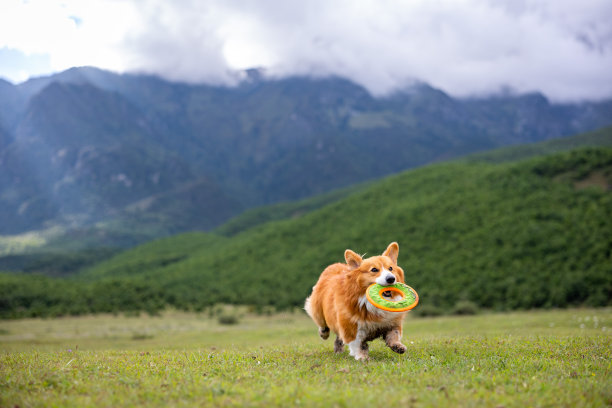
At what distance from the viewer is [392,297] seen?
7836mm

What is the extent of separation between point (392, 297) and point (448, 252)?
4988cm

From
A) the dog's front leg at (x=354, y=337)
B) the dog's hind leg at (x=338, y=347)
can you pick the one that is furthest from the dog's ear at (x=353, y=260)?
the dog's hind leg at (x=338, y=347)

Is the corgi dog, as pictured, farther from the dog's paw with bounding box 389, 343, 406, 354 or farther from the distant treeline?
the distant treeline

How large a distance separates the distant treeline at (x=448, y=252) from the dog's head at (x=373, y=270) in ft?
112

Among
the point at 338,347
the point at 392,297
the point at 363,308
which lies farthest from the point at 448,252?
the point at 392,297

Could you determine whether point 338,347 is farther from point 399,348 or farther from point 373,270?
point 373,270

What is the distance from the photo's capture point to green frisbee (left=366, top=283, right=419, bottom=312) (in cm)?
757

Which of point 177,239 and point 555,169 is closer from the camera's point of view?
point 555,169

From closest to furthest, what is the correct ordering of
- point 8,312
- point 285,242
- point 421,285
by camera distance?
point 8,312, point 421,285, point 285,242

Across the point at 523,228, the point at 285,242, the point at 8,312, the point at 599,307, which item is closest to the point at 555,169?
the point at 523,228

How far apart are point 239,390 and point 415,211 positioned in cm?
6662

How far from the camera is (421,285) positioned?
49906 mm

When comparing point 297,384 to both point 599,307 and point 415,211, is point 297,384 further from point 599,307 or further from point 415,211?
point 415,211

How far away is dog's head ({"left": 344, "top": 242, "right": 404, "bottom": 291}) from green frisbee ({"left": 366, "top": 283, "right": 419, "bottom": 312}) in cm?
15
